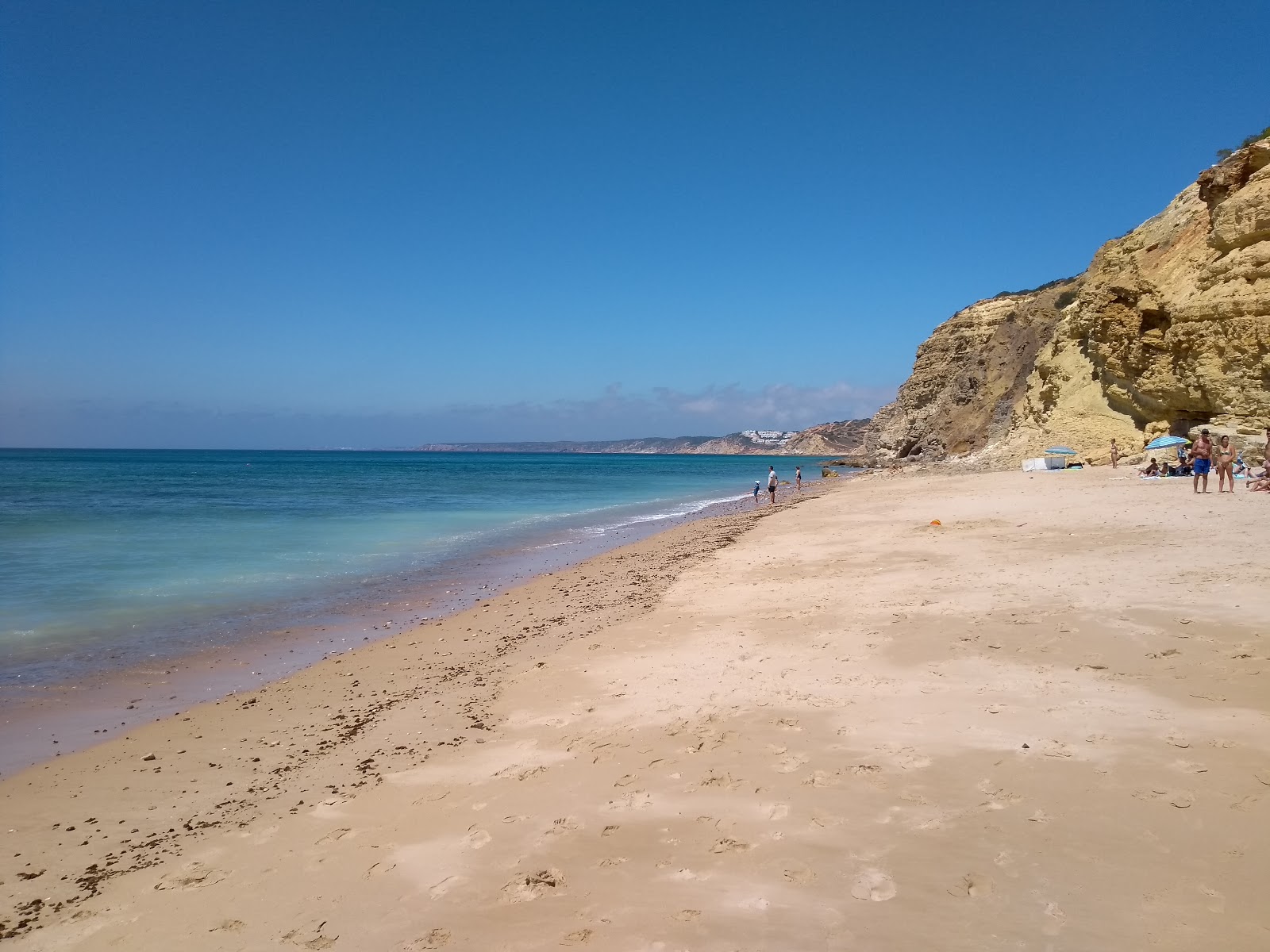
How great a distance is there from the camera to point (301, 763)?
509 centimetres

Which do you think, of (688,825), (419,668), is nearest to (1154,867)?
(688,825)

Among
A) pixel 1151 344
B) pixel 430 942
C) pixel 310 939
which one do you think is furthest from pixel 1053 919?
pixel 1151 344

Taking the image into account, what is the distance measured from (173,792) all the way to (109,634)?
5.83 metres

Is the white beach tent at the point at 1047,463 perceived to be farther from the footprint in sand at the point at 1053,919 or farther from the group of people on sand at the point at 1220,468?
the footprint in sand at the point at 1053,919

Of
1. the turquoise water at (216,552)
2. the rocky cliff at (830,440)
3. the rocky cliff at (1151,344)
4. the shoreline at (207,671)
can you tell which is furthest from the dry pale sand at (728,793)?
the rocky cliff at (830,440)

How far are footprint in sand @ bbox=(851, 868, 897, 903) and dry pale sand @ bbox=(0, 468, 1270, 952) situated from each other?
0.08 feet

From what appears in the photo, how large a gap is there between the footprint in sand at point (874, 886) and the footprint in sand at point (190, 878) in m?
3.10

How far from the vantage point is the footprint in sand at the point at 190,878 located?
348cm

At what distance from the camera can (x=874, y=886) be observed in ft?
9.68

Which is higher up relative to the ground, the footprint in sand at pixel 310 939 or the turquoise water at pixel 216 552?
the footprint in sand at pixel 310 939

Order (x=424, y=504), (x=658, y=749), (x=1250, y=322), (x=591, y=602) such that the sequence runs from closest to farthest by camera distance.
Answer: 1. (x=658, y=749)
2. (x=591, y=602)
3. (x=1250, y=322)
4. (x=424, y=504)

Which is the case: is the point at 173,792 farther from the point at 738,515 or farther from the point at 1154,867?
the point at 738,515

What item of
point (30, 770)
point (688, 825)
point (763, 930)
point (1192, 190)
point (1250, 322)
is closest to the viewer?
point (763, 930)

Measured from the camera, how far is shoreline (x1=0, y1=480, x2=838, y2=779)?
20.0 ft
